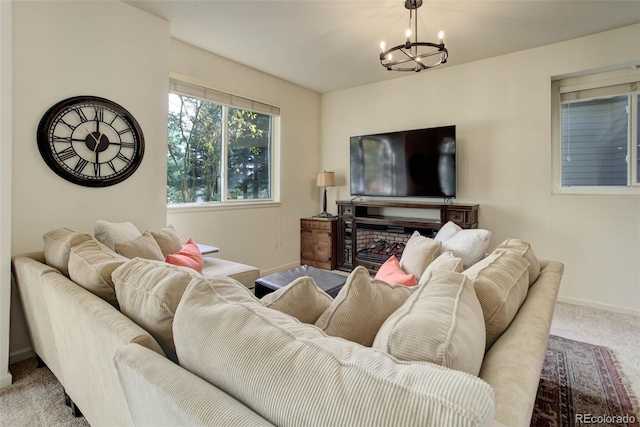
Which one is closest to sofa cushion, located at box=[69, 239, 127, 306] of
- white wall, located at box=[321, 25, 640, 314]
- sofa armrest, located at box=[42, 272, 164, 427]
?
sofa armrest, located at box=[42, 272, 164, 427]

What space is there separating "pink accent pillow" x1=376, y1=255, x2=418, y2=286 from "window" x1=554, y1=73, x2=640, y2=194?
2.50 meters

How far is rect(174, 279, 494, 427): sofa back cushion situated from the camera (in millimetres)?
460

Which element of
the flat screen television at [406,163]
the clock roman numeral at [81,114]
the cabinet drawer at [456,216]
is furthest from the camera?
the flat screen television at [406,163]

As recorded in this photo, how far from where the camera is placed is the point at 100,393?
112 centimetres

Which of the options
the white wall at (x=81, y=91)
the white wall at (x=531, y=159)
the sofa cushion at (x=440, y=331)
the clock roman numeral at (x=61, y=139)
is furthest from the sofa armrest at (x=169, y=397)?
the white wall at (x=531, y=159)

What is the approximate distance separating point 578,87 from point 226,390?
4.28 meters

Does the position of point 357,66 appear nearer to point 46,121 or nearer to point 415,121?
point 415,121

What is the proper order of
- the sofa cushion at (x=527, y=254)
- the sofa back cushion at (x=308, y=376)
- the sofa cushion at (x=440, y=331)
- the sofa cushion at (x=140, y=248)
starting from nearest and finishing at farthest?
the sofa back cushion at (x=308, y=376) < the sofa cushion at (x=440, y=331) < the sofa cushion at (x=527, y=254) < the sofa cushion at (x=140, y=248)

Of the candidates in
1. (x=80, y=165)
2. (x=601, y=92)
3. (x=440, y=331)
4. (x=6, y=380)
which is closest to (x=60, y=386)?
(x=6, y=380)

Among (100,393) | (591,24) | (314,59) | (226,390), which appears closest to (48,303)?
(100,393)

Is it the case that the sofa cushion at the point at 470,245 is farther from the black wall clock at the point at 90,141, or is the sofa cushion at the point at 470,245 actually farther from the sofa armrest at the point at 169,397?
the black wall clock at the point at 90,141

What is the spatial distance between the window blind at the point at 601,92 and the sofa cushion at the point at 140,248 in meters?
4.19

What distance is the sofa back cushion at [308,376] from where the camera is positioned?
1.51ft

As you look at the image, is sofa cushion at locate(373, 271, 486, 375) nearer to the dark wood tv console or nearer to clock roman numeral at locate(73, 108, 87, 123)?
clock roman numeral at locate(73, 108, 87, 123)
